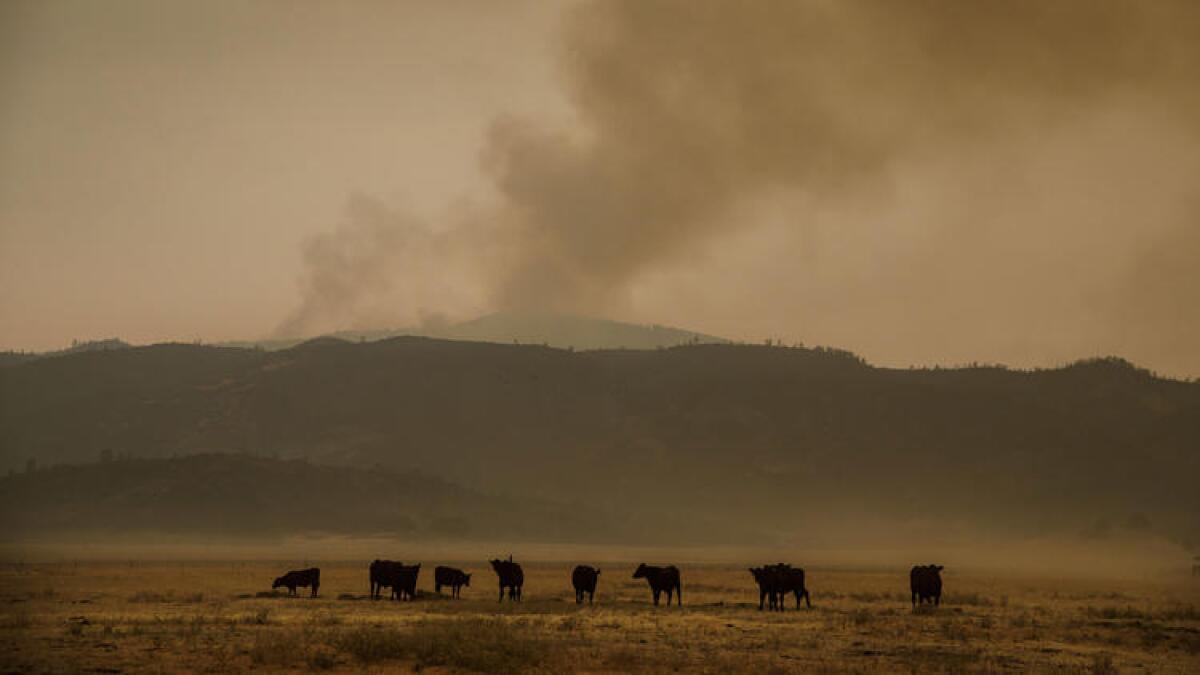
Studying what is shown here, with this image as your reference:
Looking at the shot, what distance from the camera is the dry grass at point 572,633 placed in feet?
83.3

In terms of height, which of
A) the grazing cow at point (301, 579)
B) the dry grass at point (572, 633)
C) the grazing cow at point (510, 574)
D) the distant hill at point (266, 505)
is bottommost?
the dry grass at point (572, 633)

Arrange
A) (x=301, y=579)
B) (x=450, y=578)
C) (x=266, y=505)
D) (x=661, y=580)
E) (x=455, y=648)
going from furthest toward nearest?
(x=266, y=505)
(x=301, y=579)
(x=450, y=578)
(x=661, y=580)
(x=455, y=648)

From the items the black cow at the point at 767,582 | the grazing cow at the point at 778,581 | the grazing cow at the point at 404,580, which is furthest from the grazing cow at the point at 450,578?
the grazing cow at the point at 778,581

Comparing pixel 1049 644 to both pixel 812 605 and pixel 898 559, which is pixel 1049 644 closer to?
pixel 812 605

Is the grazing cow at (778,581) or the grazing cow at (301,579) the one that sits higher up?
the grazing cow at (778,581)

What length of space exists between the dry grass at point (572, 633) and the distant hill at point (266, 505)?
113746mm

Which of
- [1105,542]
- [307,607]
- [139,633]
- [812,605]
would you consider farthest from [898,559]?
[139,633]

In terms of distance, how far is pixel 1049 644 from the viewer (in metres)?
31.7

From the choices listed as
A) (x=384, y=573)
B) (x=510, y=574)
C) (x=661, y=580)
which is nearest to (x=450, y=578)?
(x=384, y=573)

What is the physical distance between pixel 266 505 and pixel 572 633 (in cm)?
14649

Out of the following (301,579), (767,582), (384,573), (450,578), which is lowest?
(301,579)

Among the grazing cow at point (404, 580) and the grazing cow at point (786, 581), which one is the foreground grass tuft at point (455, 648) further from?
the grazing cow at point (404, 580)

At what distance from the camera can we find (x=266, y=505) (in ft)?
553

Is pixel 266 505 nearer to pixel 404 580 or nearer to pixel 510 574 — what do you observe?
pixel 404 580
